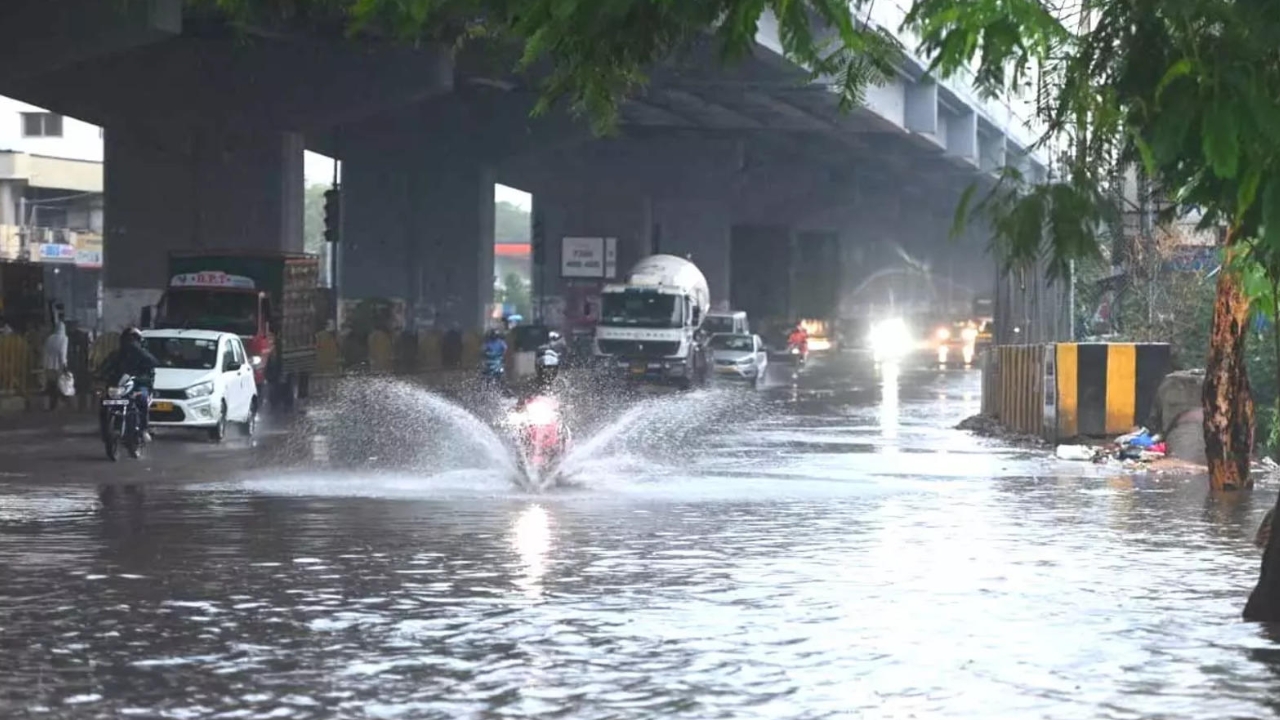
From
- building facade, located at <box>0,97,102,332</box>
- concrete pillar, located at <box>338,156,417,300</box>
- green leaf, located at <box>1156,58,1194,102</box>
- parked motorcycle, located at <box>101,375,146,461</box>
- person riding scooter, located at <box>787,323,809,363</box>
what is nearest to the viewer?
green leaf, located at <box>1156,58,1194,102</box>

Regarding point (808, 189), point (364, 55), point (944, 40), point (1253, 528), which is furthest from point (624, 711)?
point (808, 189)

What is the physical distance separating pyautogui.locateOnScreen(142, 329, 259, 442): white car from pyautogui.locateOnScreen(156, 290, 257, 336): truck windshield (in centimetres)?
816

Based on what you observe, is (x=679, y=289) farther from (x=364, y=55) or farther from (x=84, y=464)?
(x=84, y=464)

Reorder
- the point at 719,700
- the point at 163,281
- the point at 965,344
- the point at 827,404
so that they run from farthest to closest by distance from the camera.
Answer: the point at 965,344 < the point at 163,281 < the point at 827,404 < the point at 719,700

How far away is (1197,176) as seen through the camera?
40.1ft

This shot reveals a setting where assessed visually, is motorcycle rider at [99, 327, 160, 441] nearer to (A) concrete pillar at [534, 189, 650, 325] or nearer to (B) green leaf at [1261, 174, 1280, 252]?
(B) green leaf at [1261, 174, 1280, 252]

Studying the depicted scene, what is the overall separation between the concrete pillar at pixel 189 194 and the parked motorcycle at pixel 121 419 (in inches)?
1060

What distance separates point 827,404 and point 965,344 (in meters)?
76.9

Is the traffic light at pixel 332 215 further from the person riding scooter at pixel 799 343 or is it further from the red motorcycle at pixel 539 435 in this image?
the red motorcycle at pixel 539 435

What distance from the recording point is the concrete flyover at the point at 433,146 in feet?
174

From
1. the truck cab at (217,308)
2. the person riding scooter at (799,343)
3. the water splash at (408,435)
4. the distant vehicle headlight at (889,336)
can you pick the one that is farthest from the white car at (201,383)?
the distant vehicle headlight at (889,336)

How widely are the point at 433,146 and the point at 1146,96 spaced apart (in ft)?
212

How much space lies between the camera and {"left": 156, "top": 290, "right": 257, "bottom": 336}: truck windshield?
44438mm

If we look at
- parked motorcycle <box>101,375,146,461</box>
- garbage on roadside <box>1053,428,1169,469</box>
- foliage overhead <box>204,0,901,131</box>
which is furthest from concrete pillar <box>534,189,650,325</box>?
foliage overhead <box>204,0,901,131</box>
